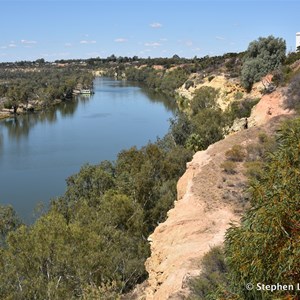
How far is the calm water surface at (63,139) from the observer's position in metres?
38.4

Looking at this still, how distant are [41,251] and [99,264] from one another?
2.16 metres

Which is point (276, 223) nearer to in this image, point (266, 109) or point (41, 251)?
point (41, 251)

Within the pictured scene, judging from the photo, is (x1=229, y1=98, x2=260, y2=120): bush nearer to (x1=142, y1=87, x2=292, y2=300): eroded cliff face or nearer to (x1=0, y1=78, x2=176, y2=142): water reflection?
(x1=142, y1=87, x2=292, y2=300): eroded cliff face

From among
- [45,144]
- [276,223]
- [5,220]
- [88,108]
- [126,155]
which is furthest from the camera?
[88,108]

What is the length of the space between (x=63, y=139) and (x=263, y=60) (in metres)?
30.0

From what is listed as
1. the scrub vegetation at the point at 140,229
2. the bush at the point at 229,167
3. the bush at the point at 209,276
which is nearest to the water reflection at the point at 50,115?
the scrub vegetation at the point at 140,229

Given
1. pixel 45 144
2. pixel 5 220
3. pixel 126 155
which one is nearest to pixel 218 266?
pixel 5 220

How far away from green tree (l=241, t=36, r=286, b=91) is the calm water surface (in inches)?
611

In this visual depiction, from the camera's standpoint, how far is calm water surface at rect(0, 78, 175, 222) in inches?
1513

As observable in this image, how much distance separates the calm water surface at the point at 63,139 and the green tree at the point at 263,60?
50.9ft

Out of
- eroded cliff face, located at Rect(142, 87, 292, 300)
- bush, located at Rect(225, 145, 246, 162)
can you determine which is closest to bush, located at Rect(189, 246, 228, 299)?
eroded cliff face, located at Rect(142, 87, 292, 300)

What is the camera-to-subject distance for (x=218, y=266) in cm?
1109

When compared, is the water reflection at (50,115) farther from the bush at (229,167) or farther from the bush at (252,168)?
the bush at (252,168)

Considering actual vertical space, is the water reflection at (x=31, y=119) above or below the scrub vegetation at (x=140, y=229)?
below
